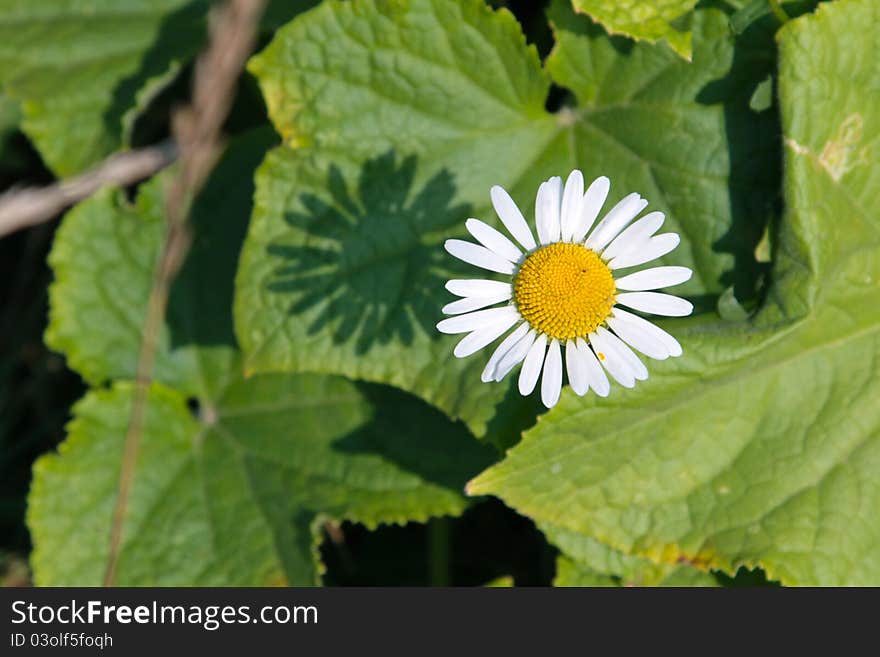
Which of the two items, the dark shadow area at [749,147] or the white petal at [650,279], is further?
the dark shadow area at [749,147]

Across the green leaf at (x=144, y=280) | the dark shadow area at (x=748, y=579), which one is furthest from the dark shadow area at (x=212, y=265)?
the dark shadow area at (x=748, y=579)

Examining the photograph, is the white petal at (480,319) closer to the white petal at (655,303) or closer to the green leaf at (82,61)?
the white petal at (655,303)

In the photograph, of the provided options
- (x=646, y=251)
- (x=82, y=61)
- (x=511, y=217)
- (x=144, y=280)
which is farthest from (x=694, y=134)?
(x=82, y=61)

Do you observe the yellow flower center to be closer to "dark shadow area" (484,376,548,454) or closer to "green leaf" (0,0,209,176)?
"dark shadow area" (484,376,548,454)

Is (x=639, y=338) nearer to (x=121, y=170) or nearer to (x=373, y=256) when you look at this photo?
(x=373, y=256)

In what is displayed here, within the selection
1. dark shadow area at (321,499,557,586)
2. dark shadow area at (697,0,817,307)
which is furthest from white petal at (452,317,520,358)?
dark shadow area at (321,499,557,586)
